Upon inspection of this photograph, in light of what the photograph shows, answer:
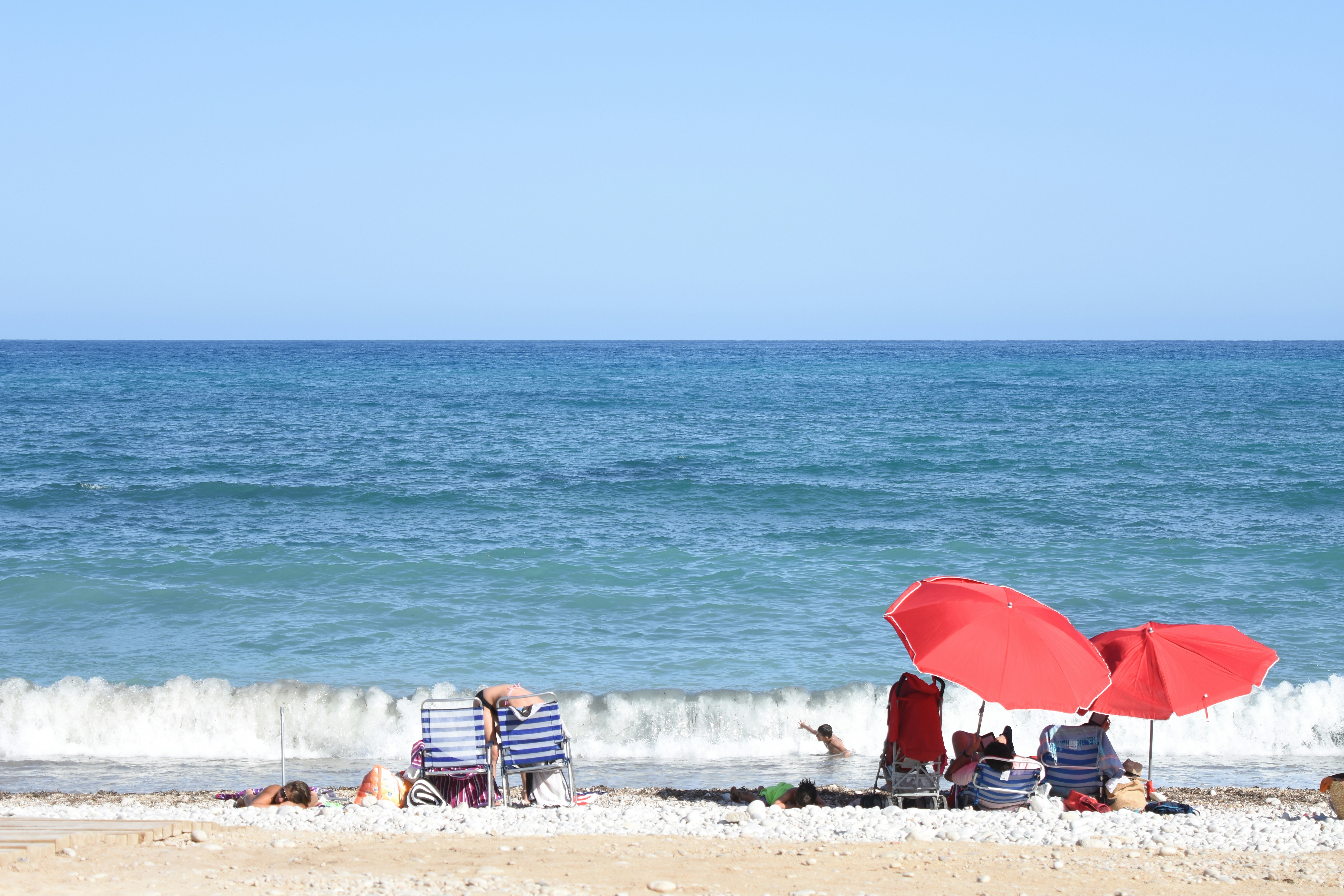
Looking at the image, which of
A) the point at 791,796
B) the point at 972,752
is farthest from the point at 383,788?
the point at 972,752

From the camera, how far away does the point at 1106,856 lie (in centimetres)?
630

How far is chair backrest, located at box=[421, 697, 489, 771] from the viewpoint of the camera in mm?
8016

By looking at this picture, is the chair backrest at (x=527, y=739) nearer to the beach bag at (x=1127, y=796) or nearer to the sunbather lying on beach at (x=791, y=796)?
the sunbather lying on beach at (x=791, y=796)

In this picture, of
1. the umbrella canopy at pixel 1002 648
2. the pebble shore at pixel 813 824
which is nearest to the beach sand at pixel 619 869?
the pebble shore at pixel 813 824

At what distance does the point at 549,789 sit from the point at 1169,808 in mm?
4519

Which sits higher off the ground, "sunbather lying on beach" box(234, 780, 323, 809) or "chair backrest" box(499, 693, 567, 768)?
"chair backrest" box(499, 693, 567, 768)

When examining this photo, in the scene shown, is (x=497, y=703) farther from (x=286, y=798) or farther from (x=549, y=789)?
(x=286, y=798)

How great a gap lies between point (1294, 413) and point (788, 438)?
60.3 ft

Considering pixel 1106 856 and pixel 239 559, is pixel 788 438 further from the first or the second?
pixel 1106 856

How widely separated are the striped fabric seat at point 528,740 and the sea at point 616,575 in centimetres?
170

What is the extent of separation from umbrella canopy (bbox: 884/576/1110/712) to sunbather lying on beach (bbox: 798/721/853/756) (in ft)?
7.73

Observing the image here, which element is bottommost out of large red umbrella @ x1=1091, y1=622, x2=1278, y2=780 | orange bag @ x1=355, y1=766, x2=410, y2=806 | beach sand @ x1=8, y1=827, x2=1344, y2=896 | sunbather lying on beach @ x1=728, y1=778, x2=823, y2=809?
sunbather lying on beach @ x1=728, y1=778, x2=823, y2=809

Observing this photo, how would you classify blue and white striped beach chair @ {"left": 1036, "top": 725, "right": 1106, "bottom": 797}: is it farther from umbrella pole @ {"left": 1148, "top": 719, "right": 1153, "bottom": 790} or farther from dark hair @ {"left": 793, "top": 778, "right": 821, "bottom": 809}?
dark hair @ {"left": 793, "top": 778, "right": 821, "bottom": 809}

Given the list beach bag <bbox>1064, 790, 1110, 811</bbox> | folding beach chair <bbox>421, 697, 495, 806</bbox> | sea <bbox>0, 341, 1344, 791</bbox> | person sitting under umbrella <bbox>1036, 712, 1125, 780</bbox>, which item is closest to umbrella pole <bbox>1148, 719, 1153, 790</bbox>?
sea <bbox>0, 341, 1344, 791</bbox>
